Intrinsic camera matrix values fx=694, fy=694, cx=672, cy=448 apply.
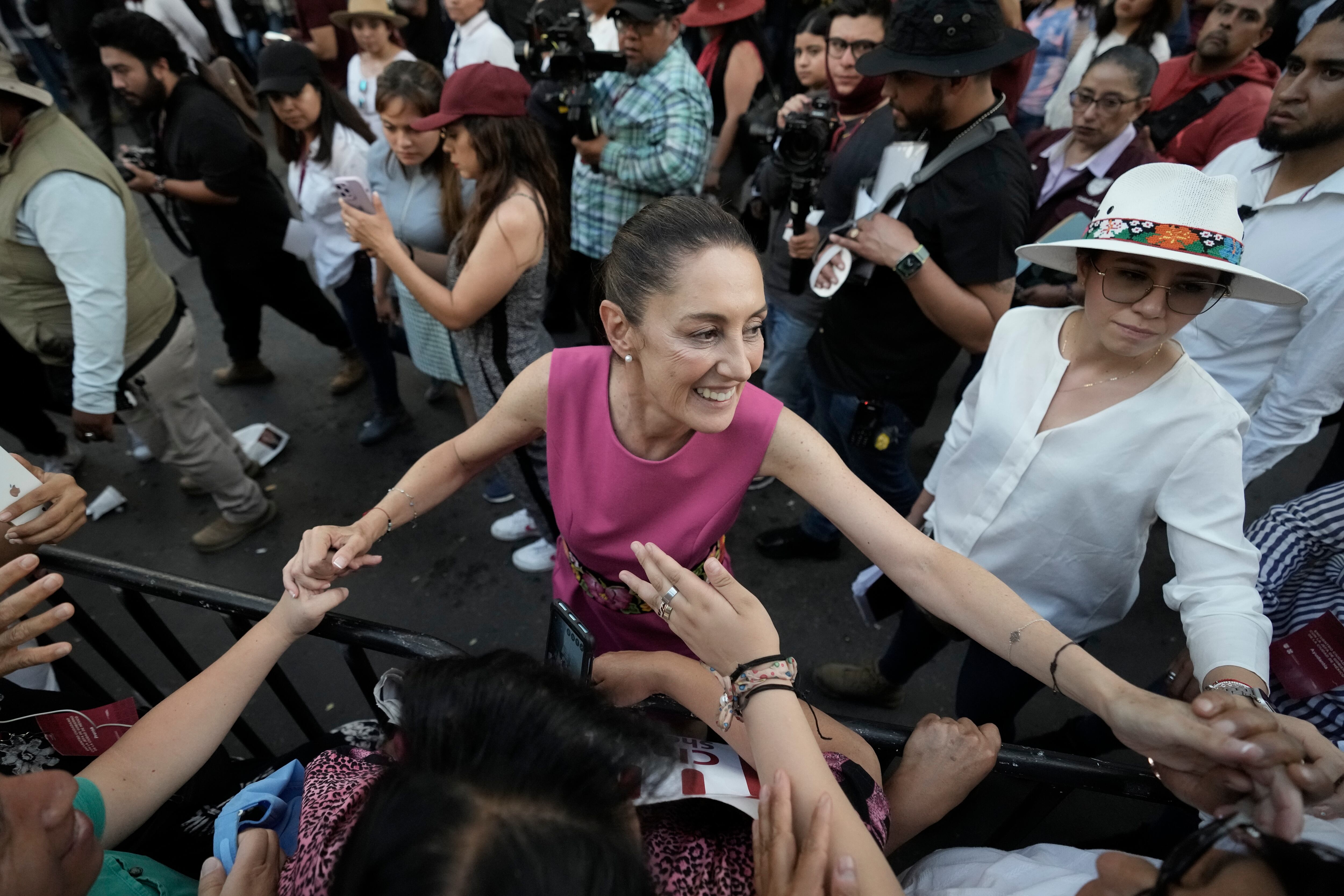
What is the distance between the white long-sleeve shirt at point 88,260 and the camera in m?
2.44

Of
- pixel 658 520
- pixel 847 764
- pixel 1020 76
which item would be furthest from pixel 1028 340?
pixel 1020 76

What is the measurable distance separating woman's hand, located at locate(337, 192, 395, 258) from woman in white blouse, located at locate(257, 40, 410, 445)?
2.37ft

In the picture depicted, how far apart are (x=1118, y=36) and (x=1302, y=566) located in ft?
12.1

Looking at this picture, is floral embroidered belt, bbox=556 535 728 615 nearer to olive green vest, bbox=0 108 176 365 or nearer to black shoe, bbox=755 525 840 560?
black shoe, bbox=755 525 840 560

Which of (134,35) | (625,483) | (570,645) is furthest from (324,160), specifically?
(570,645)

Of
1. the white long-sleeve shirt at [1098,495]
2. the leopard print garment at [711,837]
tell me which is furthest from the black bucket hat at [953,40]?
the leopard print garment at [711,837]

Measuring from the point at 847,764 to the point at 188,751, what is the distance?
122 cm

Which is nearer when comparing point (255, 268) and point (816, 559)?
point (816, 559)

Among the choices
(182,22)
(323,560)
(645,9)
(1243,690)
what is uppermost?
(182,22)

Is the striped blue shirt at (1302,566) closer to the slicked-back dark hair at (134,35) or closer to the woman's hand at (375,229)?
the woman's hand at (375,229)

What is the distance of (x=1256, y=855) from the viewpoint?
802 mm

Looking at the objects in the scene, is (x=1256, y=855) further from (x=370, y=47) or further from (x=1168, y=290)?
(x=370, y=47)

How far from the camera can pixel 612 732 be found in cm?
101

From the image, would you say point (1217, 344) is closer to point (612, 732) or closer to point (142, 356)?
point (612, 732)
